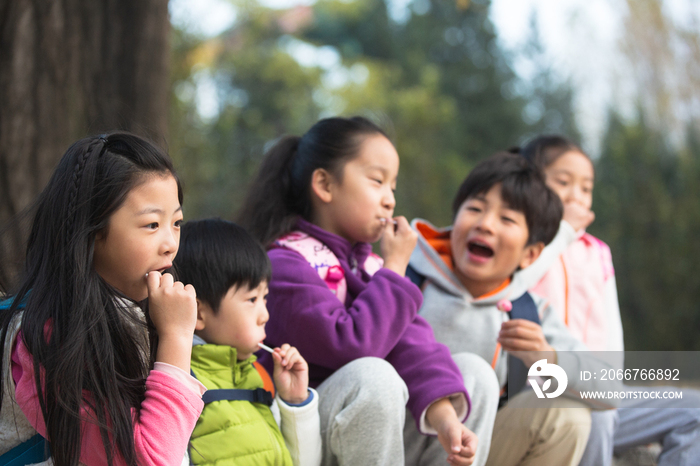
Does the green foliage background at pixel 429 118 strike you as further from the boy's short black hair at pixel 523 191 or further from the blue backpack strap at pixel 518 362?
the blue backpack strap at pixel 518 362

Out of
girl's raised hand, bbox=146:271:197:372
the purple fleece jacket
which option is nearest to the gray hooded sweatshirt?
the purple fleece jacket

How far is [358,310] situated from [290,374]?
282 millimetres

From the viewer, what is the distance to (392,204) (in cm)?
→ 220

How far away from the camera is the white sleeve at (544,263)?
2.44 m

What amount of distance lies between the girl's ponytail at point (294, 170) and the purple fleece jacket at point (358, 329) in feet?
0.76

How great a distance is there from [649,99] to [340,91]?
20.3 feet

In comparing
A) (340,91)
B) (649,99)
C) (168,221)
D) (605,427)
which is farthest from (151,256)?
(340,91)

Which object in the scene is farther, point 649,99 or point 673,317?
point 649,99

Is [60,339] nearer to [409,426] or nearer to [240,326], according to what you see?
[240,326]

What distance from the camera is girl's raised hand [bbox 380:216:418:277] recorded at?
80.0 inches

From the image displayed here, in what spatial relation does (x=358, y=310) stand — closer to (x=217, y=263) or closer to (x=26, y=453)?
(x=217, y=263)

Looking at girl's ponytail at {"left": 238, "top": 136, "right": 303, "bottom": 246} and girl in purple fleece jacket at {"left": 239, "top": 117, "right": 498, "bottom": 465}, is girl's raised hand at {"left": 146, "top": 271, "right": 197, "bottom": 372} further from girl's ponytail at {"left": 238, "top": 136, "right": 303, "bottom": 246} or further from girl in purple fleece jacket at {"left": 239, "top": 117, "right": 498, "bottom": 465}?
girl's ponytail at {"left": 238, "top": 136, "right": 303, "bottom": 246}

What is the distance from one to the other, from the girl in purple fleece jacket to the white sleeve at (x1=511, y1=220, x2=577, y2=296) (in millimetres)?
517

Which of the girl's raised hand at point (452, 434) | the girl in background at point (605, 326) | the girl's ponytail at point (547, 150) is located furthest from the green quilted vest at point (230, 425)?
the girl's ponytail at point (547, 150)
